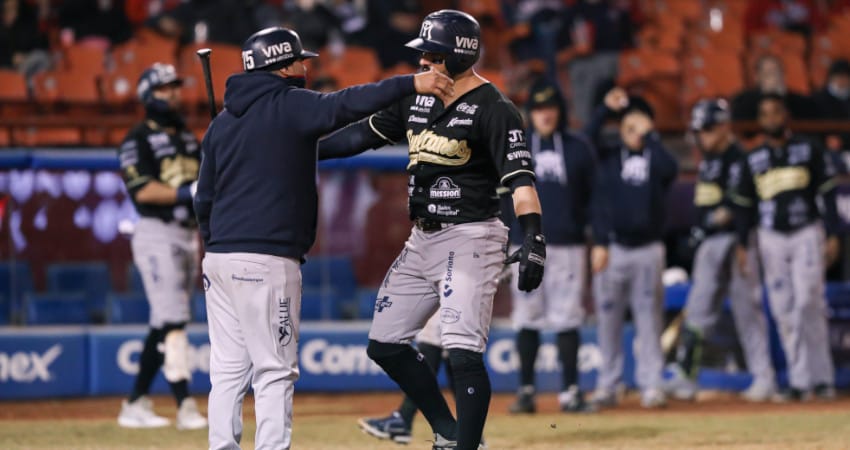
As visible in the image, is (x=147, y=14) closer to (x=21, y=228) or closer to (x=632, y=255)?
(x=21, y=228)

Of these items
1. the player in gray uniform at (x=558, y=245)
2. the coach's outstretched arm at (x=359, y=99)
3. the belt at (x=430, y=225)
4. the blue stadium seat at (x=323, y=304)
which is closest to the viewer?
the coach's outstretched arm at (x=359, y=99)

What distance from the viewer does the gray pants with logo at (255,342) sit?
5.62 m

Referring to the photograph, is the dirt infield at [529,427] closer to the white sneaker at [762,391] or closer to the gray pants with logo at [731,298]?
the white sneaker at [762,391]

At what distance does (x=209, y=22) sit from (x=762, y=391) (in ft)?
25.4

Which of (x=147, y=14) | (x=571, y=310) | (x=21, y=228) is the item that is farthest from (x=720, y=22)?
(x=21, y=228)

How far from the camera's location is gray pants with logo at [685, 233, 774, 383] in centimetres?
1109

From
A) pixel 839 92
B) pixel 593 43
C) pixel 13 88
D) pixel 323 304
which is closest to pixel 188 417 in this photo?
pixel 323 304

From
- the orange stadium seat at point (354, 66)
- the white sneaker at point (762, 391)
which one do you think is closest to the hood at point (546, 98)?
the white sneaker at point (762, 391)

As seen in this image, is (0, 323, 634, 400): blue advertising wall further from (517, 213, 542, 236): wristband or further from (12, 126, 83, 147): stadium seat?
(517, 213, 542, 236): wristband

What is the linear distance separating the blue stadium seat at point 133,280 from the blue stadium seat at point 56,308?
1.22 ft

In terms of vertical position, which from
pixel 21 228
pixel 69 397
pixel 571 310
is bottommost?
pixel 69 397

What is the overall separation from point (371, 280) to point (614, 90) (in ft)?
9.00

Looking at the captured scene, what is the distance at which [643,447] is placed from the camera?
770 centimetres

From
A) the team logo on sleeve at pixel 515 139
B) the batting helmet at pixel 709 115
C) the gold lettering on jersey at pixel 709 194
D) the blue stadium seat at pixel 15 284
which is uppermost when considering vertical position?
the batting helmet at pixel 709 115
